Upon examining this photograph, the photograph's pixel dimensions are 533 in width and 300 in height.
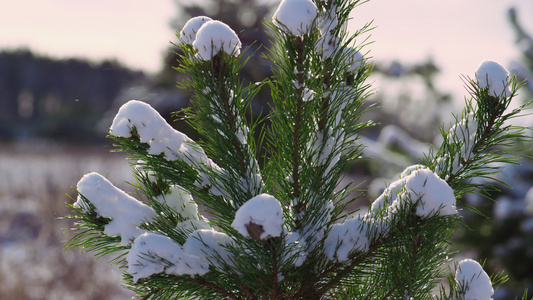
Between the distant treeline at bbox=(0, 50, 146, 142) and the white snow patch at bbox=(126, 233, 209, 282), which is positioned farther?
the distant treeline at bbox=(0, 50, 146, 142)

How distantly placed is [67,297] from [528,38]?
5.58 meters

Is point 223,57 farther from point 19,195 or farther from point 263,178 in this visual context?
point 19,195

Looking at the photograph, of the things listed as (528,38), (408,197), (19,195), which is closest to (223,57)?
(408,197)

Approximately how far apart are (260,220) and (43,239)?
735cm

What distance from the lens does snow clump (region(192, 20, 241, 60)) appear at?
76cm

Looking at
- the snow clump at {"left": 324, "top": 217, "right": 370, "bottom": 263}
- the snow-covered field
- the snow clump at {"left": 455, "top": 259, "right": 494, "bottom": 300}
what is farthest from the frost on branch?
the snow-covered field

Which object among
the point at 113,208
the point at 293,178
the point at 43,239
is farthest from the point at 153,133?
the point at 43,239

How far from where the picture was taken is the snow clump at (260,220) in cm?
65

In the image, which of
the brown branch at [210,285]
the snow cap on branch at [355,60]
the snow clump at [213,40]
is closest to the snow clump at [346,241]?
the brown branch at [210,285]

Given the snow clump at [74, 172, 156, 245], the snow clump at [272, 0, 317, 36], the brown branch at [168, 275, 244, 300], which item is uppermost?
the snow clump at [272, 0, 317, 36]

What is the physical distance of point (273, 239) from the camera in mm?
718

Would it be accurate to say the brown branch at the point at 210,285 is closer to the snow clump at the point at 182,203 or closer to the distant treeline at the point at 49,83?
the snow clump at the point at 182,203

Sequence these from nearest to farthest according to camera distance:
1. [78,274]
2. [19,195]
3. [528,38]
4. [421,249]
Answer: [421,249], [528,38], [78,274], [19,195]

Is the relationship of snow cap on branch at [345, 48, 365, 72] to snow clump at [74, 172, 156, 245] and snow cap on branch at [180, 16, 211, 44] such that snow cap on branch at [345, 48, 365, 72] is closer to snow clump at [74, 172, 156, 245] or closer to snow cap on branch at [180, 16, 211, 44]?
snow cap on branch at [180, 16, 211, 44]
